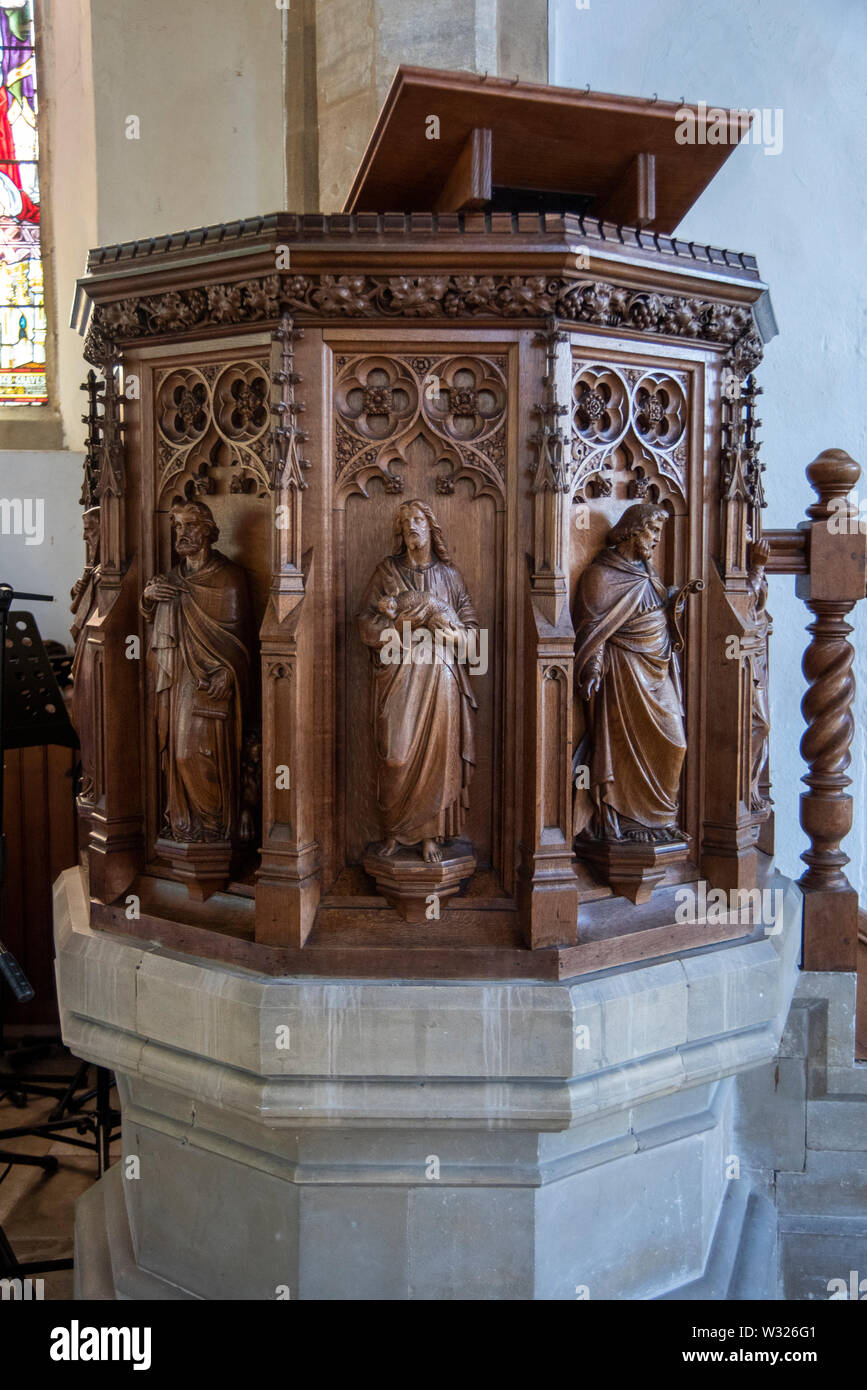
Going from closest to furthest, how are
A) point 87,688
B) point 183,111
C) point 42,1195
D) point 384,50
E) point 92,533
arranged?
point 87,688, point 92,533, point 42,1195, point 384,50, point 183,111

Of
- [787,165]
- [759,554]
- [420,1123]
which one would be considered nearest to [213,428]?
[759,554]

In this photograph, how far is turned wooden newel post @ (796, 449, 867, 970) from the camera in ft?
10.4

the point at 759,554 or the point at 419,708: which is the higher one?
the point at 759,554

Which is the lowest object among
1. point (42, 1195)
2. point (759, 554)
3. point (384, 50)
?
point (42, 1195)

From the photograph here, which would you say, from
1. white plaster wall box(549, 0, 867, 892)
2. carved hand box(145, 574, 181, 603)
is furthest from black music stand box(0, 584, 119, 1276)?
white plaster wall box(549, 0, 867, 892)

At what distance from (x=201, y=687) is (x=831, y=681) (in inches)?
70.2

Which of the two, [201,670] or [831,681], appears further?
[831,681]

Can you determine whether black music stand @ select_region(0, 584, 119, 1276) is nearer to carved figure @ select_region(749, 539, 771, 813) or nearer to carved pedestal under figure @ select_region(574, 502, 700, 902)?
carved pedestal under figure @ select_region(574, 502, 700, 902)

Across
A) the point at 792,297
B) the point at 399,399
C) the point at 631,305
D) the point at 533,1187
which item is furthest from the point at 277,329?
the point at 792,297

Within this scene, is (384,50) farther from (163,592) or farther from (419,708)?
(419,708)

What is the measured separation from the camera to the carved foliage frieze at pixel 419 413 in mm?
2357

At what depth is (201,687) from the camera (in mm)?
2459

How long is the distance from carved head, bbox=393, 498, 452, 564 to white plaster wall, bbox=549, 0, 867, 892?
2.64 m

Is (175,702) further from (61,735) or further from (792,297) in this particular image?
(792,297)
